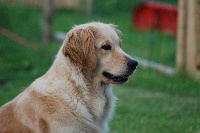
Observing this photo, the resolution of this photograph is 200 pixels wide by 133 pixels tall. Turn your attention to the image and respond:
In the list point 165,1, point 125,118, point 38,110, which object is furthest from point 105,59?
point 165,1

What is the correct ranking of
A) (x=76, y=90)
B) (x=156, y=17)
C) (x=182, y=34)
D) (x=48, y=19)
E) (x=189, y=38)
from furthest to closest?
1. (x=156, y=17)
2. (x=48, y=19)
3. (x=182, y=34)
4. (x=189, y=38)
5. (x=76, y=90)

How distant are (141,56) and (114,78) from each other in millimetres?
9204

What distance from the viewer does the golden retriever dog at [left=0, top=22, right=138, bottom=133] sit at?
21.0 ft

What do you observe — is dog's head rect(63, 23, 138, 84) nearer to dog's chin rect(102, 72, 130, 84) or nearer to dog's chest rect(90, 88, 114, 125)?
dog's chin rect(102, 72, 130, 84)

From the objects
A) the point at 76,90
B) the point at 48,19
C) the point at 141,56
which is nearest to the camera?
the point at 76,90

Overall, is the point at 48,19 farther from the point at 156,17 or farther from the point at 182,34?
the point at 182,34

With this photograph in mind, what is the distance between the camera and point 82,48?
6.58 m

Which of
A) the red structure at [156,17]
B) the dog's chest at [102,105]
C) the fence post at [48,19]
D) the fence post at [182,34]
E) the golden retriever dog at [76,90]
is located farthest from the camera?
the red structure at [156,17]

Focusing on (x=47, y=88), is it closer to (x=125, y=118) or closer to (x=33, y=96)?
(x=33, y=96)

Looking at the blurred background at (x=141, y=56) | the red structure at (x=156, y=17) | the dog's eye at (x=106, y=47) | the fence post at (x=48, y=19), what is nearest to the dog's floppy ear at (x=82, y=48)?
the dog's eye at (x=106, y=47)

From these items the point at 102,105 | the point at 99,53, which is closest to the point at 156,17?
the point at 99,53

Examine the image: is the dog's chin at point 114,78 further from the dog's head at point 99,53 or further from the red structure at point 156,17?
the red structure at point 156,17

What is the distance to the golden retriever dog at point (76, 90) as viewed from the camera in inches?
252

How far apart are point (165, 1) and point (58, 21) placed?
5.93 metres
